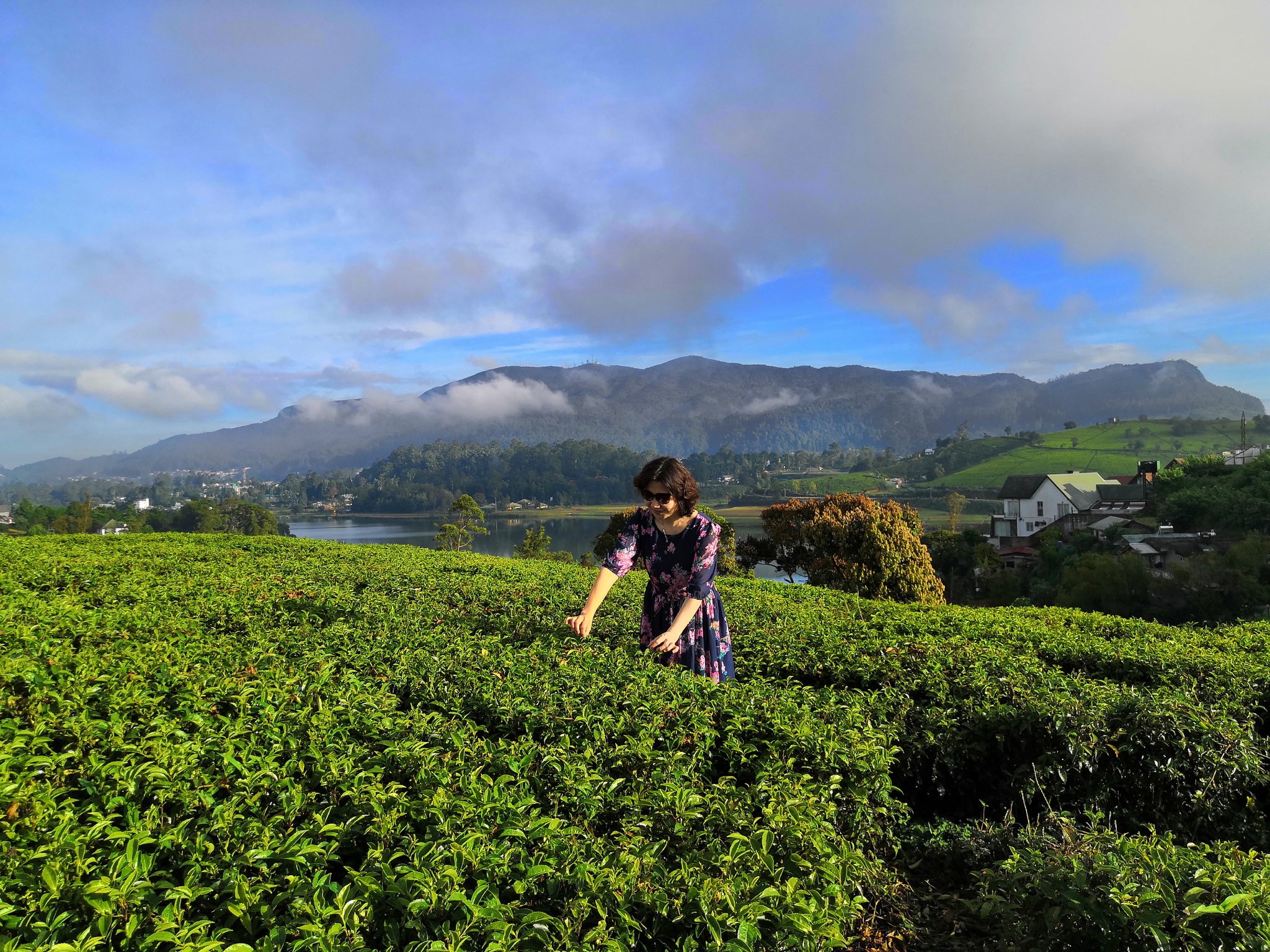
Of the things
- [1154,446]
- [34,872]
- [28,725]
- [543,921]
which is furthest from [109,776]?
[1154,446]

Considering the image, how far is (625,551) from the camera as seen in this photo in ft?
15.5

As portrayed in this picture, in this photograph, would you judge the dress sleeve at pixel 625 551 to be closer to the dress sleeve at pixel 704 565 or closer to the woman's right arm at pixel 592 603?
the woman's right arm at pixel 592 603

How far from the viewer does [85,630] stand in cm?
430

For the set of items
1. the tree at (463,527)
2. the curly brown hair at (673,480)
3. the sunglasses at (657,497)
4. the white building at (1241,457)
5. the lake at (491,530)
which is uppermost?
the curly brown hair at (673,480)

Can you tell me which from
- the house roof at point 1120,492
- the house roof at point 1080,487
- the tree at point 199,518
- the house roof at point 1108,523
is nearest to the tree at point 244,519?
the tree at point 199,518

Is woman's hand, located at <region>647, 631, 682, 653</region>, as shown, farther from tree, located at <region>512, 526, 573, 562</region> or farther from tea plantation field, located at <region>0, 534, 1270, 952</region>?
tree, located at <region>512, 526, 573, 562</region>

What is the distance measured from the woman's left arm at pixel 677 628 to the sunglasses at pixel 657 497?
601mm

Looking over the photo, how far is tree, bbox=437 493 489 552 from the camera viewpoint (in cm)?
4156

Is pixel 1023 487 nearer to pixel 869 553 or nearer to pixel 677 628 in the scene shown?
pixel 869 553

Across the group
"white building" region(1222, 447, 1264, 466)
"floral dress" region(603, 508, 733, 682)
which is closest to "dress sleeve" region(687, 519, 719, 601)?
"floral dress" region(603, 508, 733, 682)

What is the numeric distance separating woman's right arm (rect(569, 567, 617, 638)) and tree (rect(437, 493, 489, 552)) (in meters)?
36.7

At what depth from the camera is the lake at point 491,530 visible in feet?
250

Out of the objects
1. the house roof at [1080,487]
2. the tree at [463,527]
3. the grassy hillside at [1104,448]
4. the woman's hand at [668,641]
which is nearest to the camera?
the woman's hand at [668,641]

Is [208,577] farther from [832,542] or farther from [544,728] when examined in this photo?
[832,542]
